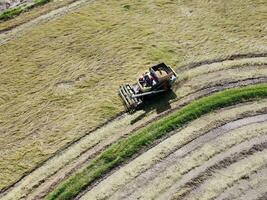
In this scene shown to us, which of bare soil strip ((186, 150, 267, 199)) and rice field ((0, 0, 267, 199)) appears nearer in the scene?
bare soil strip ((186, 150, 267, 199))

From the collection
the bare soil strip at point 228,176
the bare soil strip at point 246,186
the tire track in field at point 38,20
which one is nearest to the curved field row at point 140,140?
the bare soil strip at point 228,176

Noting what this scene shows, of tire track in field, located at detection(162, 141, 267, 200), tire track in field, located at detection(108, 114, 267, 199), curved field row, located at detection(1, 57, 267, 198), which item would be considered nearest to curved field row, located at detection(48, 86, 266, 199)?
curved field row, located at detection(1, 57, 267, 198)

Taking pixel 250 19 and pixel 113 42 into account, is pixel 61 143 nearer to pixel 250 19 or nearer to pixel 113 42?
pixel 113 42

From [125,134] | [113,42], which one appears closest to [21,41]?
[113,42]

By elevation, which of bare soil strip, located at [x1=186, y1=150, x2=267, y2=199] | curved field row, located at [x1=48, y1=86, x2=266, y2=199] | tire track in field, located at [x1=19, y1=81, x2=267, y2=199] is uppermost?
tire track in field, located at [x1=19, y1=81, x2=267, y2=199]

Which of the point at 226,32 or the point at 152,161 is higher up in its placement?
the point at 226,32

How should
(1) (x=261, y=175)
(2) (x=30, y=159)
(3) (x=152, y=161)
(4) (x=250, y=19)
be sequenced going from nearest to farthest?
1. (1) (x=261, y=175)
2. (3) (x=152, y=161)
3. (2) (x=30, y=159)
4. (4) (x=250, y=19)

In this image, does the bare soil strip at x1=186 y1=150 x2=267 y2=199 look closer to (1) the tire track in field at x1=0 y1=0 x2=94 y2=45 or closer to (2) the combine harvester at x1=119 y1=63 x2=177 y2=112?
(2) the combine harvester at x1=119 y1=63 x2=177 y2=112
